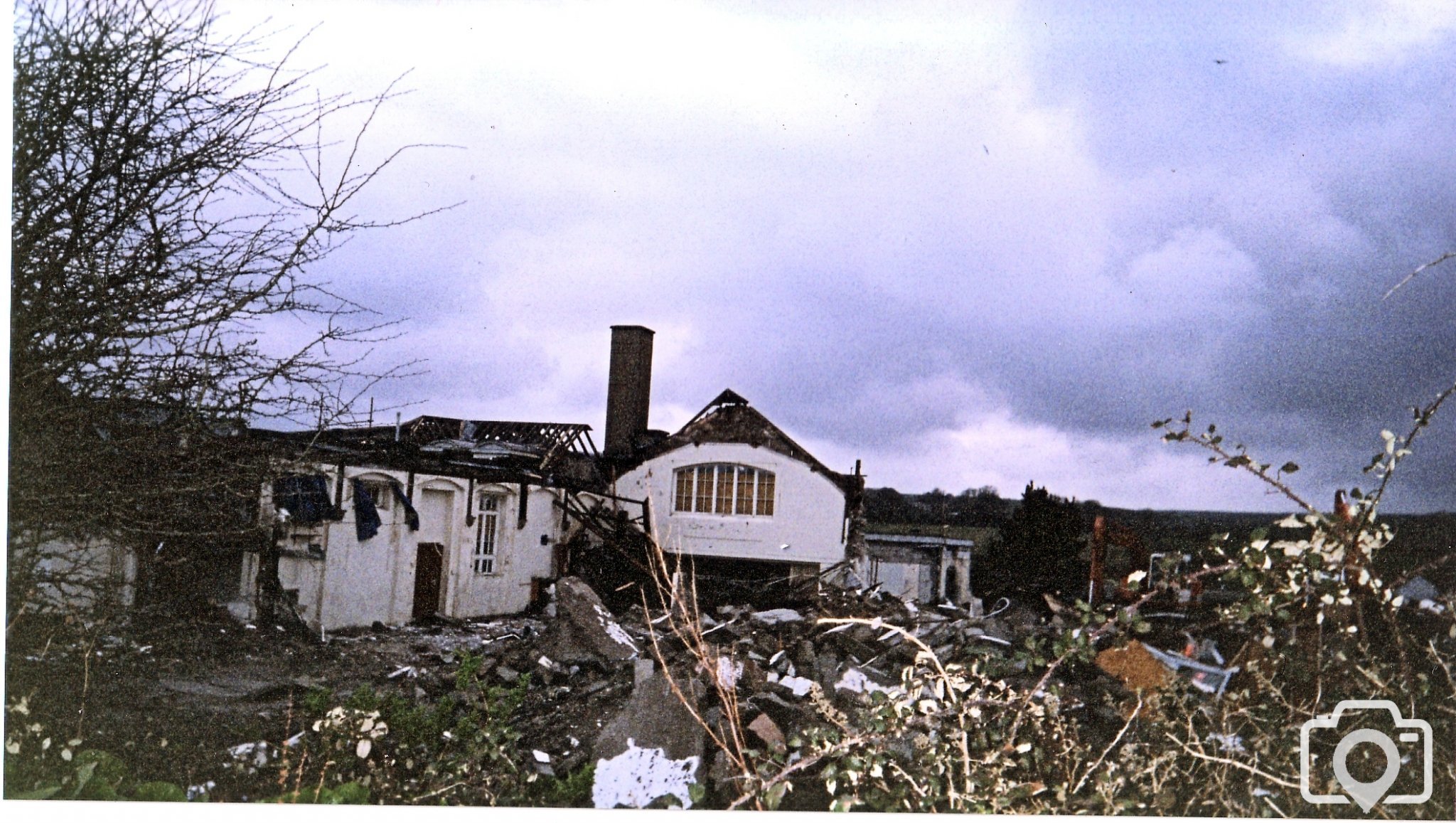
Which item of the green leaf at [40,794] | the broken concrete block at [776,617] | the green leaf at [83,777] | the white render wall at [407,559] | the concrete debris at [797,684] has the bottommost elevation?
the green leaf at [40,794]

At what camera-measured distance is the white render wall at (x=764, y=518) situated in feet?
13.7

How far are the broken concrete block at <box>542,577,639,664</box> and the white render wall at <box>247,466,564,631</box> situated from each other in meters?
0.17

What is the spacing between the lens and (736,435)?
4.18m

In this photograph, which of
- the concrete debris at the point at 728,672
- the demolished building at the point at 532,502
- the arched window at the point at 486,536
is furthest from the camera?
the arched window at the point at 486,536

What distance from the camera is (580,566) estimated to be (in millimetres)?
4254

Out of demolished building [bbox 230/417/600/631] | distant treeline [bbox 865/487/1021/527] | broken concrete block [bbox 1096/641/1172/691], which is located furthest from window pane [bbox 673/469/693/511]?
broken concrete block [bbox 1096/641/1172/691]

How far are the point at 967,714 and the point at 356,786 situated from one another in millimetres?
2360

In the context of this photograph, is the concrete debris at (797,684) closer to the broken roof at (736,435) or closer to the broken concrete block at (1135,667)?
the broken roof at (736,435)

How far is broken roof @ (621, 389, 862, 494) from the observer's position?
4.16 metres

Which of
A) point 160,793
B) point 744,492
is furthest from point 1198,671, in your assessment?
point 160,793

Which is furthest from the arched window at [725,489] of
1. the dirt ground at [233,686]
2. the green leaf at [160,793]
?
the green leaf at [160,793]

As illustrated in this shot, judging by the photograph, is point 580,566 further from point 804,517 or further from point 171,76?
point 171,76

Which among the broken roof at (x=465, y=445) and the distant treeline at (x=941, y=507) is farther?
the broken roof at (x=465, y=445)

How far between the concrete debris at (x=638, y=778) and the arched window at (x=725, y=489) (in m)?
1.01
